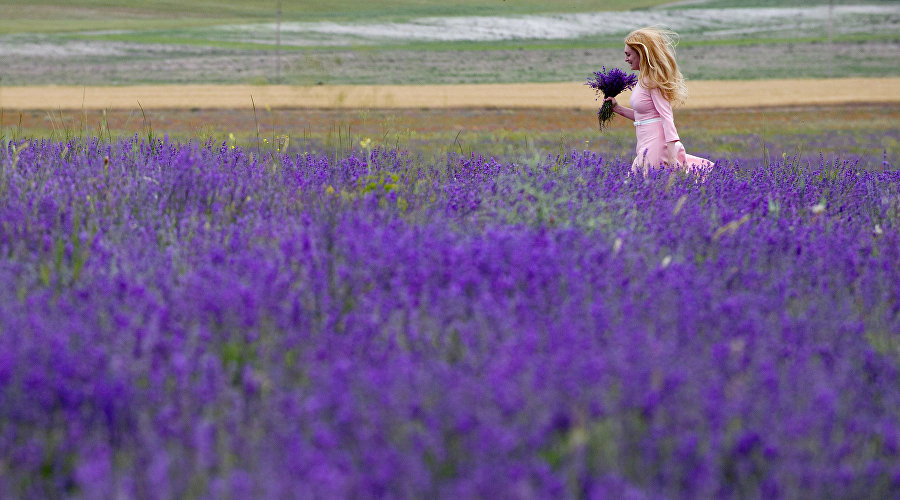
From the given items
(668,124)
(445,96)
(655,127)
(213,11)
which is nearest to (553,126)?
(445,96)

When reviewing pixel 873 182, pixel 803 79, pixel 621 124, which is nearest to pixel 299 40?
pixel 803 79

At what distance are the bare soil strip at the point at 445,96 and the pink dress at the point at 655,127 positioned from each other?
1075cm

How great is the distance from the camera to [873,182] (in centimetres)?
506

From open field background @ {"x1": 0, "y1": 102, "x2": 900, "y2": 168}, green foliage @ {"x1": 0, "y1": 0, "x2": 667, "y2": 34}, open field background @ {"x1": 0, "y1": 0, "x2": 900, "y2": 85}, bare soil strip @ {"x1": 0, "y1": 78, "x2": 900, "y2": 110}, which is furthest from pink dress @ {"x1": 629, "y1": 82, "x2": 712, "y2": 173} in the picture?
green foliage @ {"x1": 0, "y1": 0, "x2": 667, "y2": 34}

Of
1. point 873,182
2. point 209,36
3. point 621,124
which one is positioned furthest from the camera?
point 209,36

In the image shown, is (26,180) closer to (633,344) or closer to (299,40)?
(633,344)

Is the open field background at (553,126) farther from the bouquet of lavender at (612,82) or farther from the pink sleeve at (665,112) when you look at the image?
the bouquet of lavender at (612,82)

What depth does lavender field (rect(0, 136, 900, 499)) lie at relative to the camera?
5.49 ft

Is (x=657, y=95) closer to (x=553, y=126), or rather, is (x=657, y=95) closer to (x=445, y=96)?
(x=553, y=126)

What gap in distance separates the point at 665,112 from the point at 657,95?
130mm

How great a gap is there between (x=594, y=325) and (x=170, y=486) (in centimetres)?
108

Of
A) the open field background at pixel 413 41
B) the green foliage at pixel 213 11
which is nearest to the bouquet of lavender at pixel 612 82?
the open field background at pixel 413 41

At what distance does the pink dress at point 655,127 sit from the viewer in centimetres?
573

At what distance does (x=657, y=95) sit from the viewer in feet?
19.1
